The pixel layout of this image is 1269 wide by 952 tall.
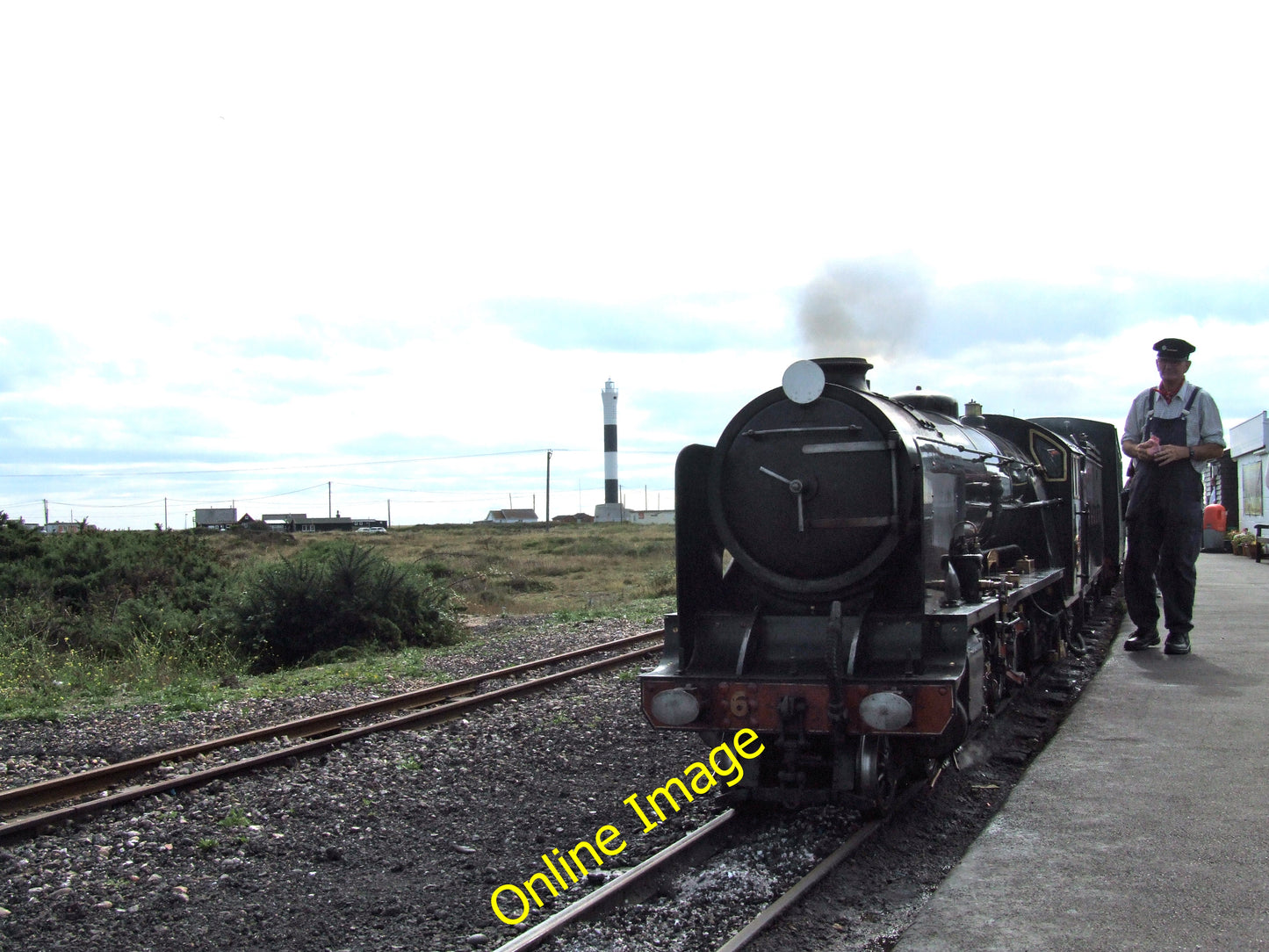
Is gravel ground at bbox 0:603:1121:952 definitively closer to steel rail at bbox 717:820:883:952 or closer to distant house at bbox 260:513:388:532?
steel rail at bbox 717:820:883:952

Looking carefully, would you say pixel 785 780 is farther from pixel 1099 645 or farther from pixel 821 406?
pixel 1099 645

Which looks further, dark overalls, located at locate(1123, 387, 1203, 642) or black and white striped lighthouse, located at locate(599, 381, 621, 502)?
black and white striped lighthouse, located at locate(599, 381, 621, 502)

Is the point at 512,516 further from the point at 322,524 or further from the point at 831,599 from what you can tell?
the point at 831,599

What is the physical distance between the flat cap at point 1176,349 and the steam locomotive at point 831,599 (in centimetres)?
342

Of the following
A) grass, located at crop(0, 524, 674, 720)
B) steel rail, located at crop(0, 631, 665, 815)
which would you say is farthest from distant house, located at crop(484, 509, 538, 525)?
steel rail, located at crop(0, 631, 665, 815)

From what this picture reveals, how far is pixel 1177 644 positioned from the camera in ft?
29.5

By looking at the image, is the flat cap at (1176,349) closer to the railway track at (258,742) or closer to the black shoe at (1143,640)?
the black shoe at (1143,640)

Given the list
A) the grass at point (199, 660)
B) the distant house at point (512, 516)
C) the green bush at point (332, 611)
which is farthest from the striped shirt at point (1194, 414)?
the distant house at point (512, 516)

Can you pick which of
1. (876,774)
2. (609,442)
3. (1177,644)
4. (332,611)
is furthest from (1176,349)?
(609,442)

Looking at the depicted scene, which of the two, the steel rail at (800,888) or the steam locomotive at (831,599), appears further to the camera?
the steam locomotive at (831,599)

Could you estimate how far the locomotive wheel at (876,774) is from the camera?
15.6 feet

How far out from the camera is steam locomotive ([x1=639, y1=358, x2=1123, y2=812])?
4.90m

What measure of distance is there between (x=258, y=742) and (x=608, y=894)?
422 cm

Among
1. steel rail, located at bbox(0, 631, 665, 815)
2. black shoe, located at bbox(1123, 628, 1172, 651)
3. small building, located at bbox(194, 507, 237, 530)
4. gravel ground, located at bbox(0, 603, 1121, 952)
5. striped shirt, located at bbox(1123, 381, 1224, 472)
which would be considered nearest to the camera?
gravel ground, located at bbox(0, 603, 1121, 952)
